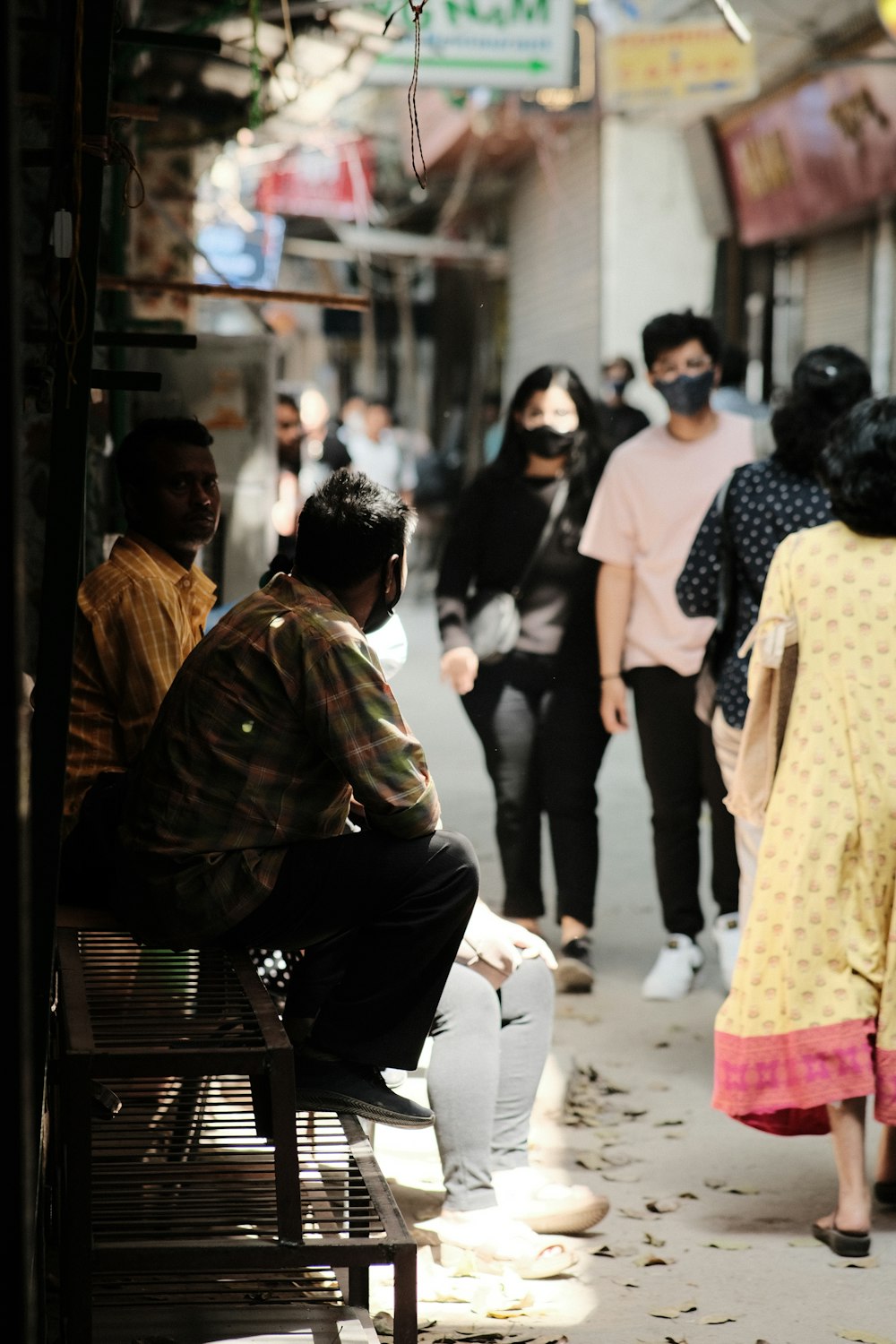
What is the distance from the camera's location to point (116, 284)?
466 cm

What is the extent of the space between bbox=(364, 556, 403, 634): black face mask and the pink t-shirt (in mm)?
2560

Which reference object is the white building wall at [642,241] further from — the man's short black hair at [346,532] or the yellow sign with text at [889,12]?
the man's short black hair at [346,532]

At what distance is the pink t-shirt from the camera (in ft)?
19.4

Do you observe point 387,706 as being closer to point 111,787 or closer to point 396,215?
point 111,787

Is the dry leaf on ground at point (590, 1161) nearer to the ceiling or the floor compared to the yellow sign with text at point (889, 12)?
nearer to the floor

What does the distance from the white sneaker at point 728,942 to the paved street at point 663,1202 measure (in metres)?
0.15

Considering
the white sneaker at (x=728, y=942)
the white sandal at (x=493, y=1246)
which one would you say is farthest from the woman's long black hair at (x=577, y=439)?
the white sandal at (x=493, y=1246)

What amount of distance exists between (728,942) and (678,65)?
766 cm

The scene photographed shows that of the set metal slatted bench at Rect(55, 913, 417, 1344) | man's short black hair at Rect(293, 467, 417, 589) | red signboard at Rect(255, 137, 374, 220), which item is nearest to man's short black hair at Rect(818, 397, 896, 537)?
man's short black hair at Rect(293, 467, 417, 589)

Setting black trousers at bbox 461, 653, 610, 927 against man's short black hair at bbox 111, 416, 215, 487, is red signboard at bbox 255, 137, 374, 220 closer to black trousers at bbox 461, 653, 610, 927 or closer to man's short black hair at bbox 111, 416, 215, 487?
black trousers at bbox 461, 653, 610, 927

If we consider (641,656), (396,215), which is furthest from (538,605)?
(396,215)

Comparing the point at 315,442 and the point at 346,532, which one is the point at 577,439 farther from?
the point at 315,442

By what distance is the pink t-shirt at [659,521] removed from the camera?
19.4 ft

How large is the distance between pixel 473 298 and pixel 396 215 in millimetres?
4744
